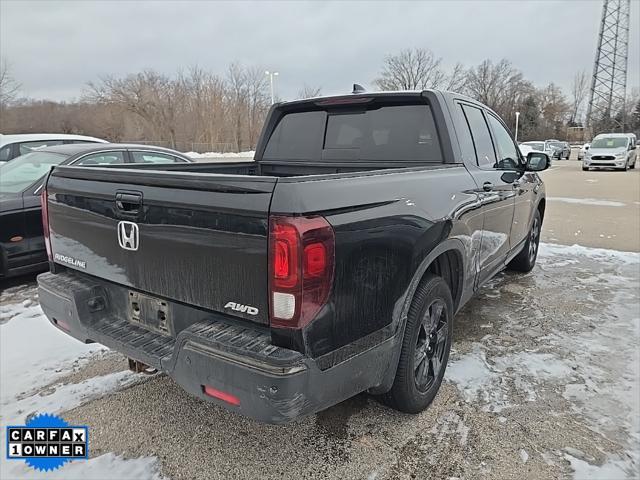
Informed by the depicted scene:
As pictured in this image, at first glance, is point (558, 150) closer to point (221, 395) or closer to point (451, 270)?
point (451, 270)

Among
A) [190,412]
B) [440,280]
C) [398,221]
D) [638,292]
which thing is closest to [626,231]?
[638,292]

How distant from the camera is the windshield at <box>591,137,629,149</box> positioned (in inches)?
912

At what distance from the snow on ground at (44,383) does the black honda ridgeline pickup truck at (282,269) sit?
1.83 ft

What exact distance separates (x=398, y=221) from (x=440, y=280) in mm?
728

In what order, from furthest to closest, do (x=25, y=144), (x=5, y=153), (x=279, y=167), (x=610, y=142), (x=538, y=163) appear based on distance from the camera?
(x=610, y=142), (x=25, y=144), (x=5, y=153), (x=538, y=163), (x=279, y=167)

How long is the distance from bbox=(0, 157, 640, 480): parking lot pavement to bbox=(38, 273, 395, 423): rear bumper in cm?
59

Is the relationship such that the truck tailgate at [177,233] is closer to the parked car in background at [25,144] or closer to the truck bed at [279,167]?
the truck bed at [279,167]

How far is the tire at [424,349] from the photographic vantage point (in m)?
2.53

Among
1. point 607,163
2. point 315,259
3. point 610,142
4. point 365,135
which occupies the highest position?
point 610,142

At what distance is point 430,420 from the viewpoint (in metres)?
2.78

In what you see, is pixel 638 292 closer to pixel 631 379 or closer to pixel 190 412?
pixel 631 379

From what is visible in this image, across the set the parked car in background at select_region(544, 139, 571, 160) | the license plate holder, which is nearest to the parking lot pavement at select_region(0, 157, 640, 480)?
the license plate holder

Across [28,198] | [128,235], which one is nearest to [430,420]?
[128,235]

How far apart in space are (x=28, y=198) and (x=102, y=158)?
39.7 inches
